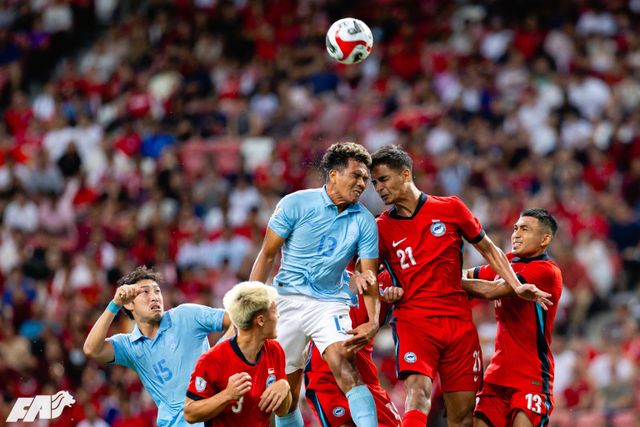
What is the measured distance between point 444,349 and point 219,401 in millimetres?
2078

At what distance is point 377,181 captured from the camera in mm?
6277

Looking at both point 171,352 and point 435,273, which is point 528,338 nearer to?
point 435,273

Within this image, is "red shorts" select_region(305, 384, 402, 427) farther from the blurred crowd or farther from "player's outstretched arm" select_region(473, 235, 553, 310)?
the blurred crowd

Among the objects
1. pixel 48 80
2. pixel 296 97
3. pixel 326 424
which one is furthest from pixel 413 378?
pixel 48 80

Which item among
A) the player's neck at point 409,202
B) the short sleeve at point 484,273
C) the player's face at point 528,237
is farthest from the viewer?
the short sleeve at point 484,273

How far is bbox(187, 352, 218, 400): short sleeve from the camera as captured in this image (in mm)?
4965

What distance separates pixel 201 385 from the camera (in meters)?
4.96

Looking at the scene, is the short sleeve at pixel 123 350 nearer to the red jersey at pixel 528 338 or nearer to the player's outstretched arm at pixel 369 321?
the player's outstretched arm at pixel 369 321

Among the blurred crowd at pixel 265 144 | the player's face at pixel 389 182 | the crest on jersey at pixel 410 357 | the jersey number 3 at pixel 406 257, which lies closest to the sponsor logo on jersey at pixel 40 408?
the blurred crowd at pixel 265 144

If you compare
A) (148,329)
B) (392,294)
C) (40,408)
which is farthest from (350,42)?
(40,408)

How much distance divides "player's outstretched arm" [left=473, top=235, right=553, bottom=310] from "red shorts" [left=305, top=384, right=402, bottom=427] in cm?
138

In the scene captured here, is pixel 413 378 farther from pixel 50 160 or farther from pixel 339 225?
pixel 50 160

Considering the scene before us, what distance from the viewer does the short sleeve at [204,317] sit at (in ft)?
20.0

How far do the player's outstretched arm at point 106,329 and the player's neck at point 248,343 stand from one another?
3.61 ft
